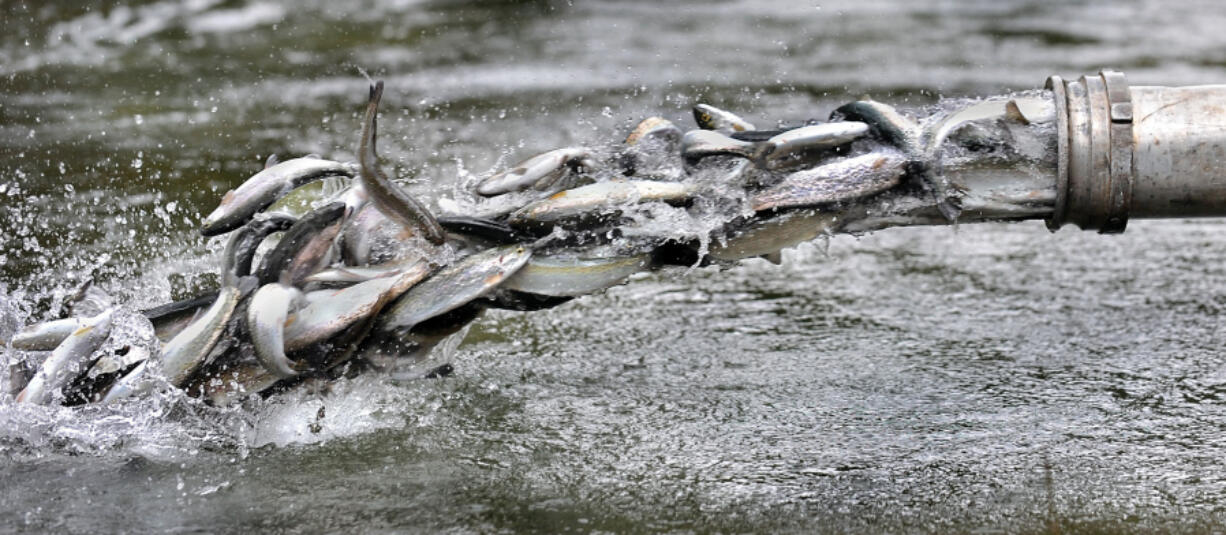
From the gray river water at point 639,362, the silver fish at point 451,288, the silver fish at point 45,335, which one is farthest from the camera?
the silver fish at point 45,335

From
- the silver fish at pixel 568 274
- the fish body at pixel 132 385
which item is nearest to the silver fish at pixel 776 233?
the silver fish at pixel 568 274

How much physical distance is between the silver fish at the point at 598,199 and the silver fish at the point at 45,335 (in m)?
0.86

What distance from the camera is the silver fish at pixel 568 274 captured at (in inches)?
95.7

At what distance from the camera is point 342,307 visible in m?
2.38

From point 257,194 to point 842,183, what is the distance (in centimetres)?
105

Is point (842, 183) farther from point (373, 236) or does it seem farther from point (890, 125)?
point (373, 236)

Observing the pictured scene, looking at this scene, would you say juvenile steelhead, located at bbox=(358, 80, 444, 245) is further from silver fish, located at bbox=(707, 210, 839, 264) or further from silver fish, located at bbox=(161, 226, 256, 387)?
silver fish, located at bbox=(707, 210, 839, 264)

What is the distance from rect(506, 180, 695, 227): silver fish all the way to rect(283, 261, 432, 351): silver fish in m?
0.22

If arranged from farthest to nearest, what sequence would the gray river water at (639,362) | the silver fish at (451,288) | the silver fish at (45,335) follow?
1. the silver fish at (45,335)
2. the silver fish at (451,288)
3. the gray river water at (639,362)

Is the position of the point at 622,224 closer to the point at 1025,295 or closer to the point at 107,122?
the point at 1025,295

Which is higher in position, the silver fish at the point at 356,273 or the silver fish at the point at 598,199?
the silver fish at the point at 598,199

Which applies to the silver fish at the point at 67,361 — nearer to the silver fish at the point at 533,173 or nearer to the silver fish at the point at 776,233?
the silver fish at the point at 533,173

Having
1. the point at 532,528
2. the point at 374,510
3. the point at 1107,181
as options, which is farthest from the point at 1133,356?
the point at 374,510

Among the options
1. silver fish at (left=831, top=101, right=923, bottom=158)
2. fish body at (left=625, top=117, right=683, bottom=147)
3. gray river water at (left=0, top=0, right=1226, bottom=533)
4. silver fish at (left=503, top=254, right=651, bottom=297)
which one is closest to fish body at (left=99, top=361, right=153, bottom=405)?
gray river water at (left=0, top=0, right=1226, bottom=533)
